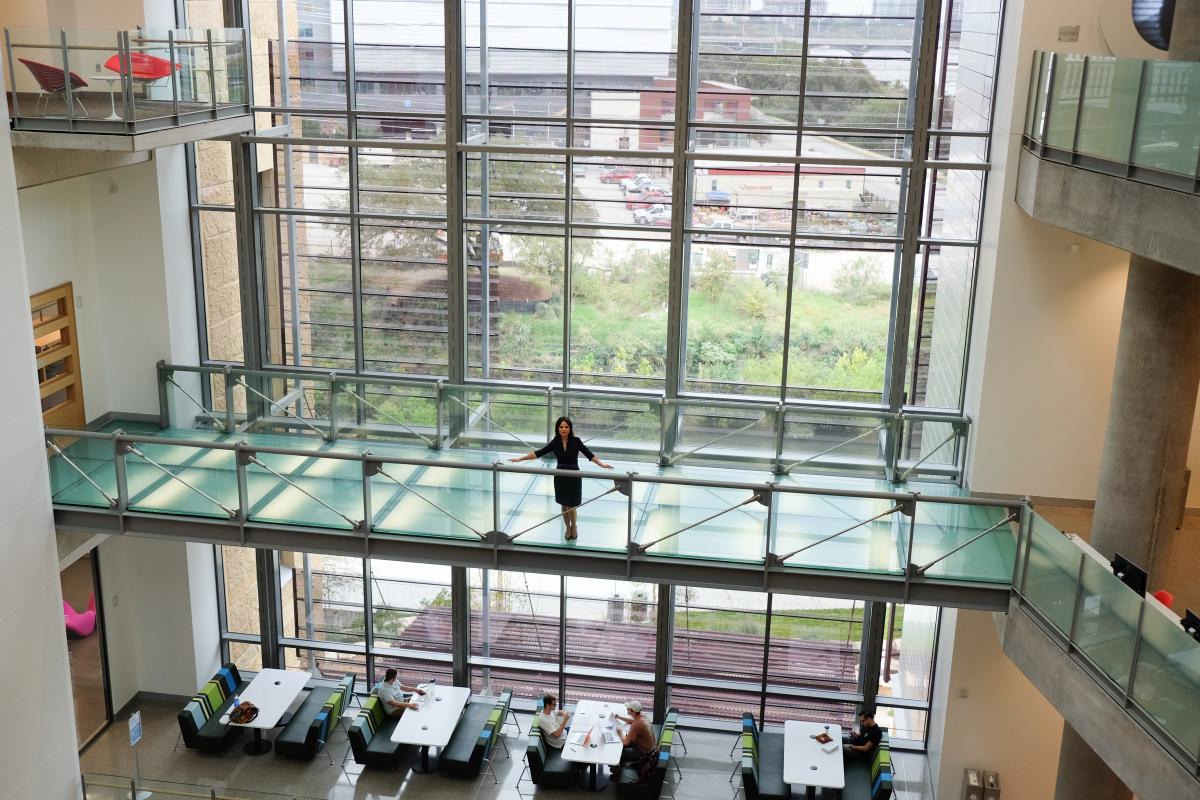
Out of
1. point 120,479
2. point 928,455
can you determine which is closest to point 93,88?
point 120,479

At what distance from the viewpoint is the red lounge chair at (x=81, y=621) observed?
13.6 metres

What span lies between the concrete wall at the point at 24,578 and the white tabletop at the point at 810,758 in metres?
7.52

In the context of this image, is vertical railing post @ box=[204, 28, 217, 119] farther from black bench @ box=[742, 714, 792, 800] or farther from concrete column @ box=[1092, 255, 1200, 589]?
black bench @ box=[742, 714, 792, 800]

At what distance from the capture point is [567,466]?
10961mm

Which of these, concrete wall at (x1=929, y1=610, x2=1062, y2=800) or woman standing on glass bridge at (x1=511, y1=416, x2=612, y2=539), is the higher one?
woman standing on glass bridge at (x1=511, y1=416, x2=612, y2=539)

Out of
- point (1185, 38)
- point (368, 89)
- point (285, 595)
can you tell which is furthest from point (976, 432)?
point (285, 595)

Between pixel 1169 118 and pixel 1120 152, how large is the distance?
0.57 meters

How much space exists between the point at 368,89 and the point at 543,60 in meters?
2.02

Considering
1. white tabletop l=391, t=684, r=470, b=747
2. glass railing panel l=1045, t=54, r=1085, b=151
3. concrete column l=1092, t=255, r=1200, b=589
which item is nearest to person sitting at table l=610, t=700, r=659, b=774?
white tabletop l=391, t=684, r=470, b=747

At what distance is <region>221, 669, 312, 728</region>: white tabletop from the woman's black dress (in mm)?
4873

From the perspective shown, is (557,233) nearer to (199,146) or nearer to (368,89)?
(368,89)

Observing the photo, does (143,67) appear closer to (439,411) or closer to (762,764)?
(439,411)

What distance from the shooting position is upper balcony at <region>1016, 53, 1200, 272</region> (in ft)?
25.2

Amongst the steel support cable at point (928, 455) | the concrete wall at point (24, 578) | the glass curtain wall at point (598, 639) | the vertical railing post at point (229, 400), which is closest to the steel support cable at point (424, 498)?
the glass curtain wall at point (598, 639)
